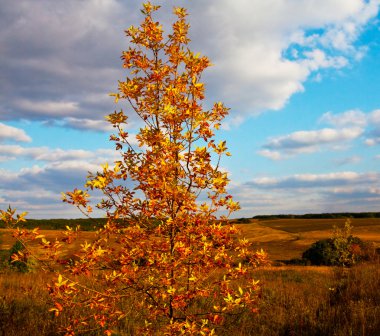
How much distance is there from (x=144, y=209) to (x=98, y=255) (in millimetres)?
995

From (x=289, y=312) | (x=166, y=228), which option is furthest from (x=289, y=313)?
(x=166, y=228)

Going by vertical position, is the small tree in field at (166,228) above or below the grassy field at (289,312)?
above

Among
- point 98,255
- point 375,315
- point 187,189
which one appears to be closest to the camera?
point 98,255

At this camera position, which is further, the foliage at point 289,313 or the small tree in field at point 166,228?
the foliage at point 289,313

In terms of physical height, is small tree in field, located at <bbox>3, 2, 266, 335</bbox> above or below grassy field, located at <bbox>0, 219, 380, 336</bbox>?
above

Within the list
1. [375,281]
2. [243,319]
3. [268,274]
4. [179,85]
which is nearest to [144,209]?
[179,85]

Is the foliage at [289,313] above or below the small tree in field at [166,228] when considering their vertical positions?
below

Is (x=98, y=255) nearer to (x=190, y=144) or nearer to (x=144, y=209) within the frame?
(x=144, y=209)

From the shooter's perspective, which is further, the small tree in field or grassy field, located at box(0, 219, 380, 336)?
grassy field, located at box(0, 219, 380, 336)

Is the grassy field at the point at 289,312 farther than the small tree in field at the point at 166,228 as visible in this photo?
Yes

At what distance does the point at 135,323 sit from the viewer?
9.57 m

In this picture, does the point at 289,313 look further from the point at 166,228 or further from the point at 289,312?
the point at 166,228

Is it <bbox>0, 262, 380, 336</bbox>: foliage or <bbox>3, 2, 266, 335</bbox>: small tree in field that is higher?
<bbox>3, 2, 266, 335</bbox>: small tree in field

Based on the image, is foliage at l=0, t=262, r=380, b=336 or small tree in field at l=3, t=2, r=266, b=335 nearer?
small tree in field at l=3, t=2, r=266, b=335
